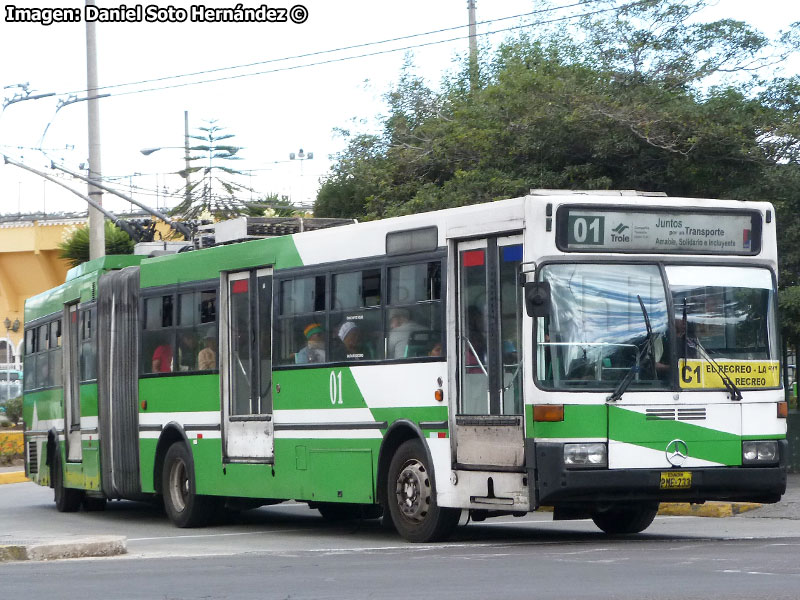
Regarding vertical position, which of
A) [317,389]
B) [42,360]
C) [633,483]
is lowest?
[633,483]

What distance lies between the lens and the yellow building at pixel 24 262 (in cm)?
5909

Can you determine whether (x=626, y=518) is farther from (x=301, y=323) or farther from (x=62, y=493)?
(x=62, y=493)

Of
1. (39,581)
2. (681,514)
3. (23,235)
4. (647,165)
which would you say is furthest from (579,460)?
(23,235)

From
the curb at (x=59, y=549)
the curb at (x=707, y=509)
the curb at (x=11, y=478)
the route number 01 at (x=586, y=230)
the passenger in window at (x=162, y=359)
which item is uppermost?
the route number 01 at (x=586, y=230)

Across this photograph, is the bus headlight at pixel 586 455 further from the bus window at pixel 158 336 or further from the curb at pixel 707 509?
the bus window at pixel 158 336

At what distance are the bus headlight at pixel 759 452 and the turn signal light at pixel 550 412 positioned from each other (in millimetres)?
1683

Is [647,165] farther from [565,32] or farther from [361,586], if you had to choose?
[361,586]

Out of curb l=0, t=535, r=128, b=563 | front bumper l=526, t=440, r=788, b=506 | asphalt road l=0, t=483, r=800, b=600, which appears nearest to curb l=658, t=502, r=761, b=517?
asphalt road l=0, t=483, r=800, b=600

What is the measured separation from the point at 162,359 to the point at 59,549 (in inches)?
203

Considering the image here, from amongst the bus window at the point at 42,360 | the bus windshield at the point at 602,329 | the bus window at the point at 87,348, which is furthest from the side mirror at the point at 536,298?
the bus window at the point at 42,360

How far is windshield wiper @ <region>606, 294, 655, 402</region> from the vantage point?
38.7 feet

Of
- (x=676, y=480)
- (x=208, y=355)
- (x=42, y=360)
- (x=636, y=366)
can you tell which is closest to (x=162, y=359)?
(x=208, y=355)

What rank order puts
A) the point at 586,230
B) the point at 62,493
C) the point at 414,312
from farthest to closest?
the point at 62,493 → the point at 414,312 → the point at 586,230

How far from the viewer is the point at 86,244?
41.6 m
